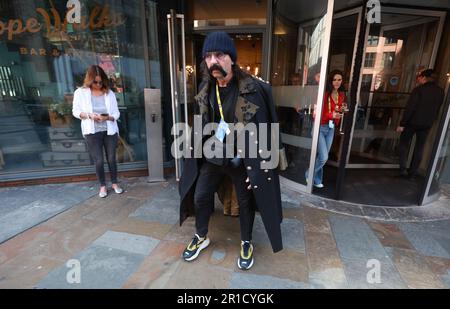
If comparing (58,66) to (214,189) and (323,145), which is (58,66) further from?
(323,145)

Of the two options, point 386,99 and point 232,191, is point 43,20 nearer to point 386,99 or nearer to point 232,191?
point 232,191

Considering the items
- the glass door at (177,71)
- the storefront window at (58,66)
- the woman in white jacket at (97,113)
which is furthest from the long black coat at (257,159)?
the storefront window at (58,66)

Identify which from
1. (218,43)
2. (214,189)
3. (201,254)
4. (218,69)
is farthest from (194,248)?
(218,43)

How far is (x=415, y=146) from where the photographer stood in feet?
14.0

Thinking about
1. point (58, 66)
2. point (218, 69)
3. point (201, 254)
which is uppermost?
point (58, 66)

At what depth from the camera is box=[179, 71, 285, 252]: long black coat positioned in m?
1.94

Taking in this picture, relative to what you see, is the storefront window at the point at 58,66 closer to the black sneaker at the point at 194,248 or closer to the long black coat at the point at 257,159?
the long black coat at the point at 257,159

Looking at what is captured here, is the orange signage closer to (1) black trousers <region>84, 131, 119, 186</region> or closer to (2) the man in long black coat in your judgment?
(1) black trousers <region>84, 131, 119, 186</region>

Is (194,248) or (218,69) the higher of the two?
(218,69)

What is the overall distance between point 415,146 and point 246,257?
3.78 metres

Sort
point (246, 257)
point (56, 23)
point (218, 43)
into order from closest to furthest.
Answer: point (218, 43) → point (246, 257) → point (56, 23)

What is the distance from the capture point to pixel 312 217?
10.2 ft

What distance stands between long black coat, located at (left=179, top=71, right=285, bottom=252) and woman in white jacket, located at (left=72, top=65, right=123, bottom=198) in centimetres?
174

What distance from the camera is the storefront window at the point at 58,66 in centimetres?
380
